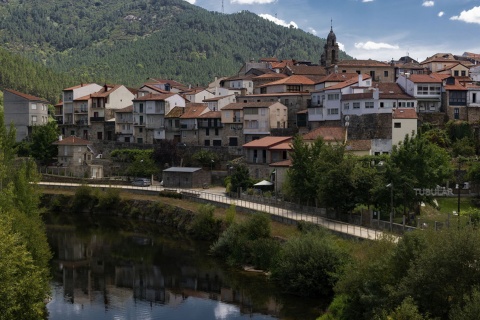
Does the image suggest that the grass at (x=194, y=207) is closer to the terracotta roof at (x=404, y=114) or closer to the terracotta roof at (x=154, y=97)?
the terracotta roof at (x=154, y=97)

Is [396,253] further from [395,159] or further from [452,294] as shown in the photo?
[395,159]

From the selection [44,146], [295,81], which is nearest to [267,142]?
[295,81]

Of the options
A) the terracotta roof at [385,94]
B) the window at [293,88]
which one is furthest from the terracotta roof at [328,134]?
the window at [293,88]

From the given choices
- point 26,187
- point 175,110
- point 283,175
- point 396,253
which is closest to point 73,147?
point 175,110

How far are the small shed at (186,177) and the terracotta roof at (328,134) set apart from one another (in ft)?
47.3

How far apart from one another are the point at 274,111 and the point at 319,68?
25.1 m

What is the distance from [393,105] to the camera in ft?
257

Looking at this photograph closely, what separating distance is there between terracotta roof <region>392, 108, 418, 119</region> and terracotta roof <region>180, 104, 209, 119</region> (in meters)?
31.1

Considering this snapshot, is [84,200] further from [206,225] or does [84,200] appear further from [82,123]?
[82,123]

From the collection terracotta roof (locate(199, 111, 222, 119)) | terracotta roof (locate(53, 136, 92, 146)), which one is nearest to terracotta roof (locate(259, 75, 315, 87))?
terracotta roof (locate(199, 111, 222, 119))

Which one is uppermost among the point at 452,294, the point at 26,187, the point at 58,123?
the point at 58,123

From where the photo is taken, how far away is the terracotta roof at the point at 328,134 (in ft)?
249

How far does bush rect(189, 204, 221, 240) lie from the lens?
206 ft

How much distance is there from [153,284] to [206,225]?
1491cm
